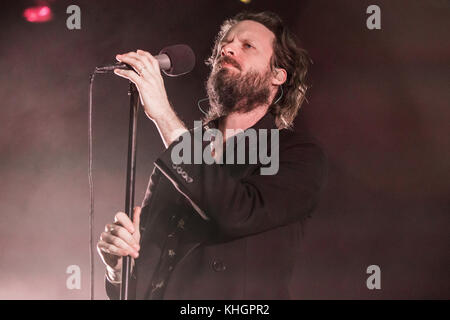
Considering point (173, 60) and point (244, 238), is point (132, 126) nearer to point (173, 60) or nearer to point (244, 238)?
point (173, 60)

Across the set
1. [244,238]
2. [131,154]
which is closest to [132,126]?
[131,154]

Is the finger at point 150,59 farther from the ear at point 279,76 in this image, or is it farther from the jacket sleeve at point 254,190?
the ear at point 279,76

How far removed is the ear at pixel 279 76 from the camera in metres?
1.91

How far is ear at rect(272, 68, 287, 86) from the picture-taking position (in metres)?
1.91

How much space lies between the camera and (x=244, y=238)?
163cm

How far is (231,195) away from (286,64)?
756 millimetres

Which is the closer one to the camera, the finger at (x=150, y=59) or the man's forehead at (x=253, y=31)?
the finger at (x=150, y=59)

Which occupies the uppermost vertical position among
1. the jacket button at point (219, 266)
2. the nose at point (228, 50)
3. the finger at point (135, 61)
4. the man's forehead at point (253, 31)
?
the man's forehead at point (253, 31)

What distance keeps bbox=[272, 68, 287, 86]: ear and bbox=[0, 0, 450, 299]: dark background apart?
0.82 ft

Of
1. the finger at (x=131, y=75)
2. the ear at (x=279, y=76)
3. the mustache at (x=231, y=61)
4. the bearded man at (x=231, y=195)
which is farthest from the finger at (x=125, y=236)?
the ear at (x=279, y=76)

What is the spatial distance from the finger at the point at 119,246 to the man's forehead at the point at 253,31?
2.81 feet

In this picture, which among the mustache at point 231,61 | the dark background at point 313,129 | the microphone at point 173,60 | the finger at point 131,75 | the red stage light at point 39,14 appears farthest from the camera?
the red stage light at point 39,14
